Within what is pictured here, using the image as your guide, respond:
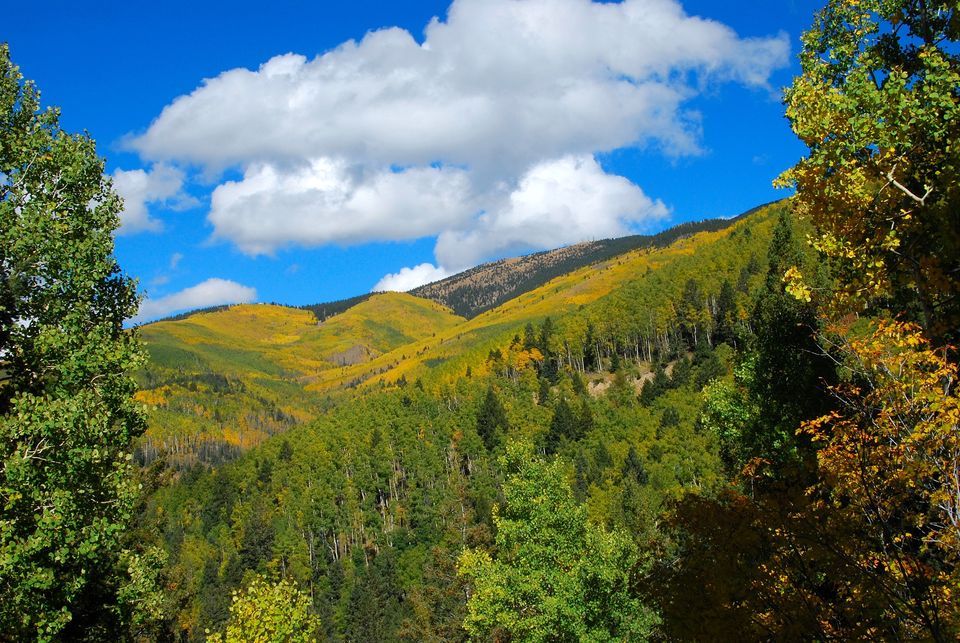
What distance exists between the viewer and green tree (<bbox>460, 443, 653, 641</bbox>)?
2009cm

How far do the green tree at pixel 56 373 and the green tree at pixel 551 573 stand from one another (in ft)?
42.5

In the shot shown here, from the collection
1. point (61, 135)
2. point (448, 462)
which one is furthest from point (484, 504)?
point (61, 135)

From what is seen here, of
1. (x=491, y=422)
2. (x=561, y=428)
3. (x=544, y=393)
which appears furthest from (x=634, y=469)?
(x=544, y=393)

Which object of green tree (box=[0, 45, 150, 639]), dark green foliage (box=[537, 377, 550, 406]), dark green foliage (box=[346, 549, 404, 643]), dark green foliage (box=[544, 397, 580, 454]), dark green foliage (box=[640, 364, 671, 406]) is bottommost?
dark green foliage (box=[346, 549, 404, 643])

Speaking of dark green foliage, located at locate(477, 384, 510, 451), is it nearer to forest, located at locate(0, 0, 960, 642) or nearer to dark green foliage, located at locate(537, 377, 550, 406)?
dark green foliage, located at locate(537, 377, 550, 406)

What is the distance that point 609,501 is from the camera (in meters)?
70.1

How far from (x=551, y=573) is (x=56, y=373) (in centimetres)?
1677

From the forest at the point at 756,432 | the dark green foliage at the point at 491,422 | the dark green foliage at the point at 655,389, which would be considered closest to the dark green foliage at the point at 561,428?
the dark green foliage at the point at 491,422

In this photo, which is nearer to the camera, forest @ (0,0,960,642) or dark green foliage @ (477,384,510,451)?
forest @ (0,0,960,642)

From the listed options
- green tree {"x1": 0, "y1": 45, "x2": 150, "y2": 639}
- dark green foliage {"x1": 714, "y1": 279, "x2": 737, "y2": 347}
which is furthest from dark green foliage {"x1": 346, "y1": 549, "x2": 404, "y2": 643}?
dark green foliage {"x1": 714, "y1": 279, "x2": 737, "y2": 347}

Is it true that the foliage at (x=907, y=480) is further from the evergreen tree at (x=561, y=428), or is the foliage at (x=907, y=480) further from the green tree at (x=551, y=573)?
the evergreen tree at (x=561, y=428)

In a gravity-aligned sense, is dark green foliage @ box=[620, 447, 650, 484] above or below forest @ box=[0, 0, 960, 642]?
below

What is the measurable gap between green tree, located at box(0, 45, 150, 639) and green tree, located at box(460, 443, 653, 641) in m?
13.0

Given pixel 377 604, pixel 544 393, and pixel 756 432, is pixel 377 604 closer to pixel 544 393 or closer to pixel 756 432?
pixel 544 393
